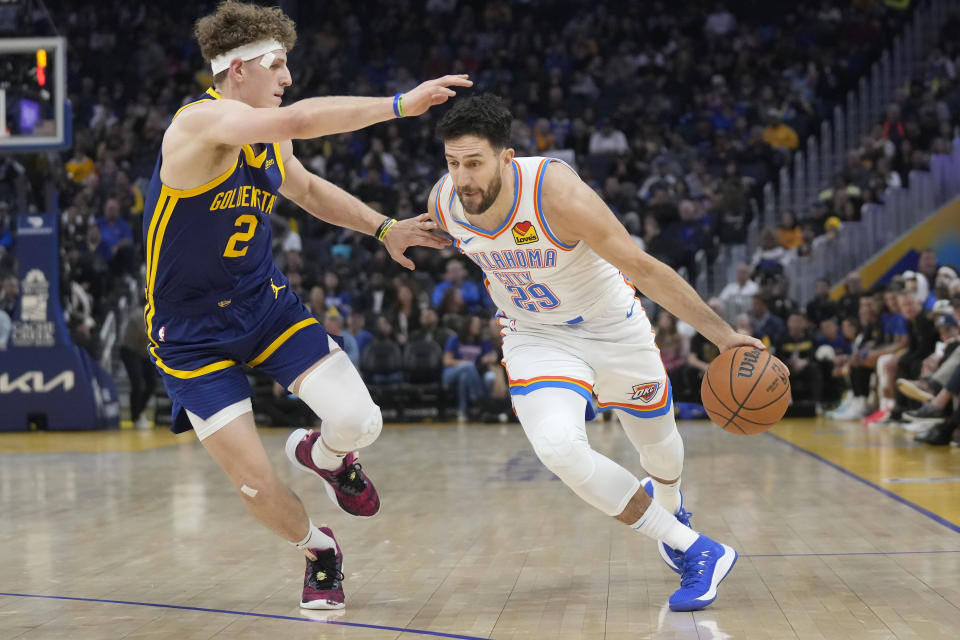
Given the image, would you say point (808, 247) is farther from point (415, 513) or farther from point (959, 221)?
point (415, 513)

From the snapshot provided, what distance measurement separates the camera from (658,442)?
16.5 ft

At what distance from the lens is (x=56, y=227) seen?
553 inches

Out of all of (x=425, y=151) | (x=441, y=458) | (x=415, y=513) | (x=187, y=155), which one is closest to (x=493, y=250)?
(x=187, y=155)

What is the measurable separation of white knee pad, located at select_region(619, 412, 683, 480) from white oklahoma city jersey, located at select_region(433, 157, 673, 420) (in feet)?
0.18

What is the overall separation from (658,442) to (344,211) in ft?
5.60

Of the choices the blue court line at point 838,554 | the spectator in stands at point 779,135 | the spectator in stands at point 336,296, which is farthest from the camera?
the spectator in stands at point 779,135

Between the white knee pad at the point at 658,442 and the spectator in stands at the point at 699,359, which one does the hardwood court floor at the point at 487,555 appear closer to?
the white knee pad at the point at 658,442

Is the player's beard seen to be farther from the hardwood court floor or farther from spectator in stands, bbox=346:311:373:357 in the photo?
spectator in stands, bbox=346:311:373:357

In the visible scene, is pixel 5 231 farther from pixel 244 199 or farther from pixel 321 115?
pixel 321 115

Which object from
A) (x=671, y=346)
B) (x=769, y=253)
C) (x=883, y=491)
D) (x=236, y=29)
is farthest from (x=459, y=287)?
(x=236, y=29)

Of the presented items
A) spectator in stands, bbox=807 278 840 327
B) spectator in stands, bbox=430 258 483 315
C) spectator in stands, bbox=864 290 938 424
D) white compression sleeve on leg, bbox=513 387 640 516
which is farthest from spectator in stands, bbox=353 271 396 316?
white compression sleeve on leg, bbox=513 387 640 516

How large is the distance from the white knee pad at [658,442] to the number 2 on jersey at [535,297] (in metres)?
0.58

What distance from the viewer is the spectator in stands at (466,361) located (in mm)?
14555

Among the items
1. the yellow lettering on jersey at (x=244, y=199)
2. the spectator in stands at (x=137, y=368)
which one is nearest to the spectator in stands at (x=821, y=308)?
the spectator in stands at (x=137, y=368)
